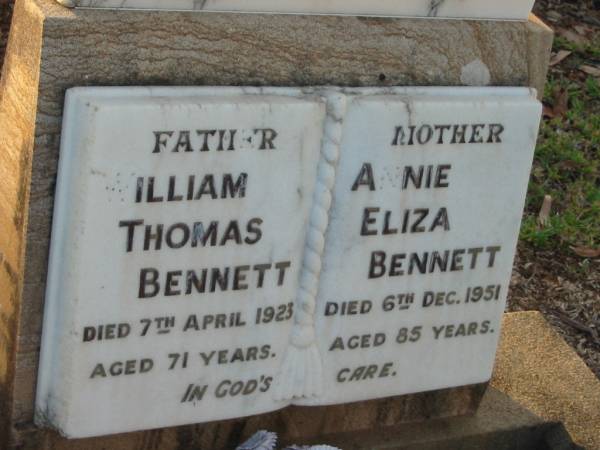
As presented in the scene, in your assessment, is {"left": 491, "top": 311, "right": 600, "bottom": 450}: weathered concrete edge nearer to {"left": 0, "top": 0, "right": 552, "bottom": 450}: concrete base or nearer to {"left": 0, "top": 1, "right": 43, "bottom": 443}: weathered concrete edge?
{"left": 0, "top": 0, "right": 552, "bottom": 450}: concrete base

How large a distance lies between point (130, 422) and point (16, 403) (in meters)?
0.24

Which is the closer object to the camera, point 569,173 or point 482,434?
point 482,434

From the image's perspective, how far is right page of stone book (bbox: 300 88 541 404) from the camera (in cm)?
266

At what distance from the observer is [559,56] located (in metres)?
5.45

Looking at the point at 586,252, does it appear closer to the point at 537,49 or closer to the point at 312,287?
the point at 537,49

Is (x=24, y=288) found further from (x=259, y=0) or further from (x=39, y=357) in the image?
(x=259, y=0)

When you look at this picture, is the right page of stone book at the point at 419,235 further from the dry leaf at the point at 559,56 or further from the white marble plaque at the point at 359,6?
the dry leaf at the point at 559,56

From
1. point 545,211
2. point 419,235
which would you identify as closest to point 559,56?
point 545,211

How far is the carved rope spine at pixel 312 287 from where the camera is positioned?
8.46ft

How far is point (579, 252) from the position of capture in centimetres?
429

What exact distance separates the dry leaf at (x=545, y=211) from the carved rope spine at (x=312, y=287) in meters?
1.83

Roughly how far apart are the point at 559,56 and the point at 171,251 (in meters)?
3.36

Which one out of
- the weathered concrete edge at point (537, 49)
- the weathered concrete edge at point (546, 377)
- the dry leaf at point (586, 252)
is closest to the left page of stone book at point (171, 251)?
the weathered concrete edge at point (537, 49)

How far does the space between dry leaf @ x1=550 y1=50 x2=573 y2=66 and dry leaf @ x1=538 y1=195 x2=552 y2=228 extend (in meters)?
1.15
